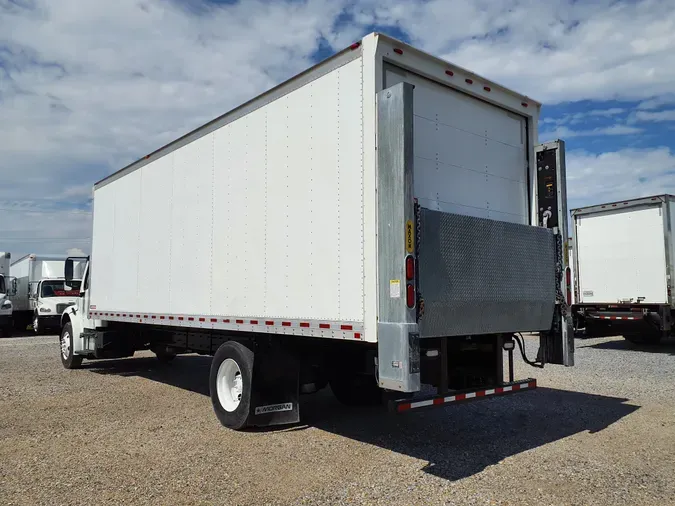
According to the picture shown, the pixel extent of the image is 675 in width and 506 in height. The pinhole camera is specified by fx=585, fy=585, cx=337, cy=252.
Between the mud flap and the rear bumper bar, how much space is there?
5.99 ft

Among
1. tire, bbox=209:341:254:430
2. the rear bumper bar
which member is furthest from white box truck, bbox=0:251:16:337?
the rear bumper bar

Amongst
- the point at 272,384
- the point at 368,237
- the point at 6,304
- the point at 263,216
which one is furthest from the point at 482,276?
the point at 6,304

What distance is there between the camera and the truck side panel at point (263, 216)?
5230 millimetres

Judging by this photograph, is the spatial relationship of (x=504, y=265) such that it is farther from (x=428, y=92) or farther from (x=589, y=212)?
(x=589, y=212)

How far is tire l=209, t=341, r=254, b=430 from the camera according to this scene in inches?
251

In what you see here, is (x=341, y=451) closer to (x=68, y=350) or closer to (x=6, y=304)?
(x=68, y=350)

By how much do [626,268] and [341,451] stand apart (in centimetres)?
1144

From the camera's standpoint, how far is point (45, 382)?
10.0 m

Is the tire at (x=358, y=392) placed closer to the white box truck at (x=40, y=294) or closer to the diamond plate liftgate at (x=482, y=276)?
the diamond plate liftgate at (x=482, y=276)

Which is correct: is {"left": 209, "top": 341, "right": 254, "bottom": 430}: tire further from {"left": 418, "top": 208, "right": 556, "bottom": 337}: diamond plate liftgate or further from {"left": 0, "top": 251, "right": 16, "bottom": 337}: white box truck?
{"left": 0, "top": 251, "right": 16, "bottom": 337}: white box truck

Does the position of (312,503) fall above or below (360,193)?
below

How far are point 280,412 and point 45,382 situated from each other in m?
5.59

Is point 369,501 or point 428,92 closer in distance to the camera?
point 369,501

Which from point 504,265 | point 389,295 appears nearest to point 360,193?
point 389,295
